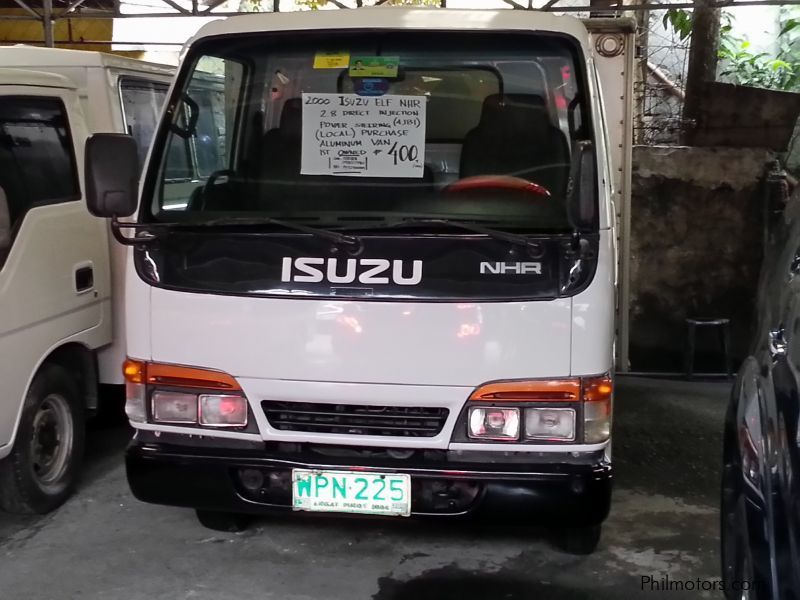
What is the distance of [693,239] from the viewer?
7074mm

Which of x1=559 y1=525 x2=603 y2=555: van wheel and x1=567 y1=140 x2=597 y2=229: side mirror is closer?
x1=567 y1=140 x2=597 y2=229: side mirror

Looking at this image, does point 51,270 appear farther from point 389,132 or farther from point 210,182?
point 389,132

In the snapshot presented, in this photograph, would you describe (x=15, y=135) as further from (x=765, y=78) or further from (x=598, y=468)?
(x=765, y=78)

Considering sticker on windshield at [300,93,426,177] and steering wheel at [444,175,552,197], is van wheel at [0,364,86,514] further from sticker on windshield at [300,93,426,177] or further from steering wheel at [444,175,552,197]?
steering wheel at [444,175,552,197]

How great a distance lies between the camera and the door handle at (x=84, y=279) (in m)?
4.29

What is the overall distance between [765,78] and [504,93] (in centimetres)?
747

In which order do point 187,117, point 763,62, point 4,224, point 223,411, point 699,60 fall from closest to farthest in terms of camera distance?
point 223,411
point 187,117
point 4,224
point 699,60
point 763,62

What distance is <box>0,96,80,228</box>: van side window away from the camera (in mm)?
3875

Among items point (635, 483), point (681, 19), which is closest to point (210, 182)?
point (635, 483)

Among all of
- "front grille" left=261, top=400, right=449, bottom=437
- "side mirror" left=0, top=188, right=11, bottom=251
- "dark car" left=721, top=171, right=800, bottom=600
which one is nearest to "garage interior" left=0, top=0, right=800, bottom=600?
"front grille" left=261, top=400, right=449, bottom=437

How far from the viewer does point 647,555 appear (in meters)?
3.83

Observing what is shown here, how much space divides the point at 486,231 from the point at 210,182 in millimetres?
1203

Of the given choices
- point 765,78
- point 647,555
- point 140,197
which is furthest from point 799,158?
point 140,197

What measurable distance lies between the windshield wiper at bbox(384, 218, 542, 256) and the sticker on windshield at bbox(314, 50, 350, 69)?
2.51 ft
